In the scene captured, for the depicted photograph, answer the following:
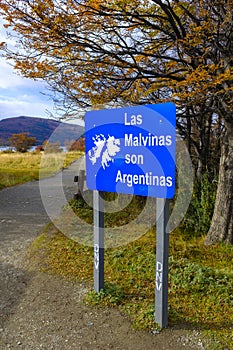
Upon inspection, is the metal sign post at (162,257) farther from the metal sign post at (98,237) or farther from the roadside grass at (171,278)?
the metal sign post at (98,237)

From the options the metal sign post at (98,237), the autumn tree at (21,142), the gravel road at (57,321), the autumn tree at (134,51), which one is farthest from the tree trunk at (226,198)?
the autumn tree at (21,142)

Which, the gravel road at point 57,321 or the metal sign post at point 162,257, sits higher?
the metal sign post at point 162,257

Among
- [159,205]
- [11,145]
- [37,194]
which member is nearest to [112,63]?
[159,205]

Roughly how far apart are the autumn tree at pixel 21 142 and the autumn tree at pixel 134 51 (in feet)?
84.2

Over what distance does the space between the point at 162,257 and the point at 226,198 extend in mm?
2667

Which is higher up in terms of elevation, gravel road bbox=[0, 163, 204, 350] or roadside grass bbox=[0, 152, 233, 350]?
roadside grass bbox=[0, 152, 233, 350]

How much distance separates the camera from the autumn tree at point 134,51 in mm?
4051

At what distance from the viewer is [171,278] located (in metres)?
3.84

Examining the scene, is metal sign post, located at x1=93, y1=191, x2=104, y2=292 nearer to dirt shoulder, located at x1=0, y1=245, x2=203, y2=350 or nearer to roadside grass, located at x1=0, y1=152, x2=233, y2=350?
roadside grass, located at x1=0, y1=152, x2=233, y2=350

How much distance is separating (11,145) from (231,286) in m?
29.0

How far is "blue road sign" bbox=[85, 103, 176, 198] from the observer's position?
8.72ft

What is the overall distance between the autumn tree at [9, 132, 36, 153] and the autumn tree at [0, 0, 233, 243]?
25.7 meters

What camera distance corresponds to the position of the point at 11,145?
29.9m

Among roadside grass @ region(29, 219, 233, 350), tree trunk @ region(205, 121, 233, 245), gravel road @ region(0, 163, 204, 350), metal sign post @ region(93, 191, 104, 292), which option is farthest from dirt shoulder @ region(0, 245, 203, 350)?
tree trunk @ region(205, 121, 233, 245)
